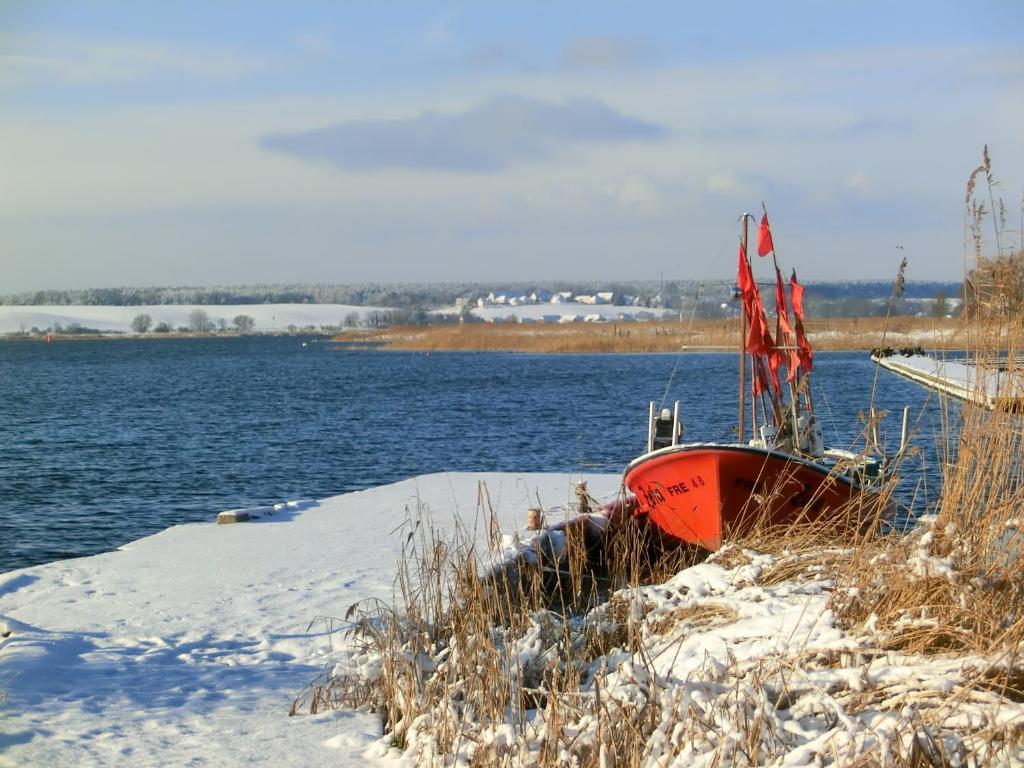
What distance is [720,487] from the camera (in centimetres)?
1159

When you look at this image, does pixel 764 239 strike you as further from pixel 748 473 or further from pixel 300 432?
pixel 300 432

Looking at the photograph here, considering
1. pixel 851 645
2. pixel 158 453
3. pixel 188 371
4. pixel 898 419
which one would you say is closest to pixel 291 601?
pixel 851 645

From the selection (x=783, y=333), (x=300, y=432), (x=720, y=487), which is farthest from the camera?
(x=300, y=432)

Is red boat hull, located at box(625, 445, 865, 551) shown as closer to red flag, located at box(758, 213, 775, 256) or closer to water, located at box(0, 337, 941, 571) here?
water, located at box(0, 337, 941, 571)

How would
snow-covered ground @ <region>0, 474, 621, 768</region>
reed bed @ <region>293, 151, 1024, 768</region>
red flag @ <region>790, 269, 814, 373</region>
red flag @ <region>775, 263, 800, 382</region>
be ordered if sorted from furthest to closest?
1. red flag @ <region>775, 263, 800, 382</region>
2. red flag @ <region>790, 269, 814, 373</region>
3. snow-covered ground @ <region>0, 474, 621, 768</region>
4. reed bed @ <region>293, 151, 1024, 768</region>

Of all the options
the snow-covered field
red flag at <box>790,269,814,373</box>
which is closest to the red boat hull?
red flag at <box>790,269,814,373</box>

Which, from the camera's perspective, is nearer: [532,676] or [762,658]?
[762,658]

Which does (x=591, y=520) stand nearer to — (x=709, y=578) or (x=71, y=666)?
(x=709, y=578)

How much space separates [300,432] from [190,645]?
80.7 ft

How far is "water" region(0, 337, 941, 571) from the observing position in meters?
18.6

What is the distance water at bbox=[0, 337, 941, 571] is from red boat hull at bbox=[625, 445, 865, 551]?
962 millimetres

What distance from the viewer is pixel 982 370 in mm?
6180

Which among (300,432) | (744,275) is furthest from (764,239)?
(300,432)

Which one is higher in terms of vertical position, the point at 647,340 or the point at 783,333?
the point at 783,333
